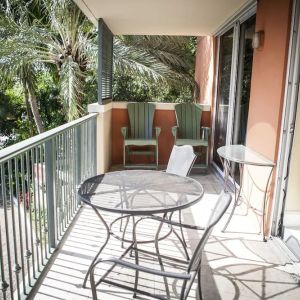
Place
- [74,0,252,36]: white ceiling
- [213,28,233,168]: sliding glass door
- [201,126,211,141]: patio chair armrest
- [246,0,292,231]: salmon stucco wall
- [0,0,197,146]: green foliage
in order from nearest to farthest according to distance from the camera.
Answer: [246,0,292,231]: salmon stucco wall, [74,0,252,36]: white ceiling, [213,28,233,168]: sliding glass door, [201,126,211,141]: patio chair armrest, [0,0,197,146]: green foliage

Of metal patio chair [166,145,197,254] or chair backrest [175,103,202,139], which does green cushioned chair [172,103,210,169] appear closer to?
chair backrest [175,103,202,139]

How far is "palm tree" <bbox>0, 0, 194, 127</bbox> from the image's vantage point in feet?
20.4

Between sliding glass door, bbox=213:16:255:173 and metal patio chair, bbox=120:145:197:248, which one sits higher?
sliding glass door, bbox=213:16:255:173

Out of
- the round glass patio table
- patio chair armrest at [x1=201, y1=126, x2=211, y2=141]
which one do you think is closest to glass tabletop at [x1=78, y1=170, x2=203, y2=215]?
the round glass patio table

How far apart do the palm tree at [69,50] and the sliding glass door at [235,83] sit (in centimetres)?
174

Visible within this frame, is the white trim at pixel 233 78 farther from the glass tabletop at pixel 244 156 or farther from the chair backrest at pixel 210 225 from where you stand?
the chair backrest at pixel 210 225

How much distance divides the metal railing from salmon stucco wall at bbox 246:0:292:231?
5.91ft

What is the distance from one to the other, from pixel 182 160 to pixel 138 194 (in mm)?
663

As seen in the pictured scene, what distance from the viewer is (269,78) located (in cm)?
289

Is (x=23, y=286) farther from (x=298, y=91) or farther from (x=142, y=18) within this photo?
(x=142, y=18)

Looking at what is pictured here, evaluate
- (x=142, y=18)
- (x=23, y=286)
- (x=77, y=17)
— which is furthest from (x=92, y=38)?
(x=23, y=286)

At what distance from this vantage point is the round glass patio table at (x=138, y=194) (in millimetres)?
1831

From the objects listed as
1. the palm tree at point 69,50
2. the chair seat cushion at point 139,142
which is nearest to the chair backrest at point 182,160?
the chair seat cushion at point 139,142

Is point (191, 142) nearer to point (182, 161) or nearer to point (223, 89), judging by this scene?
point (223, 89)
